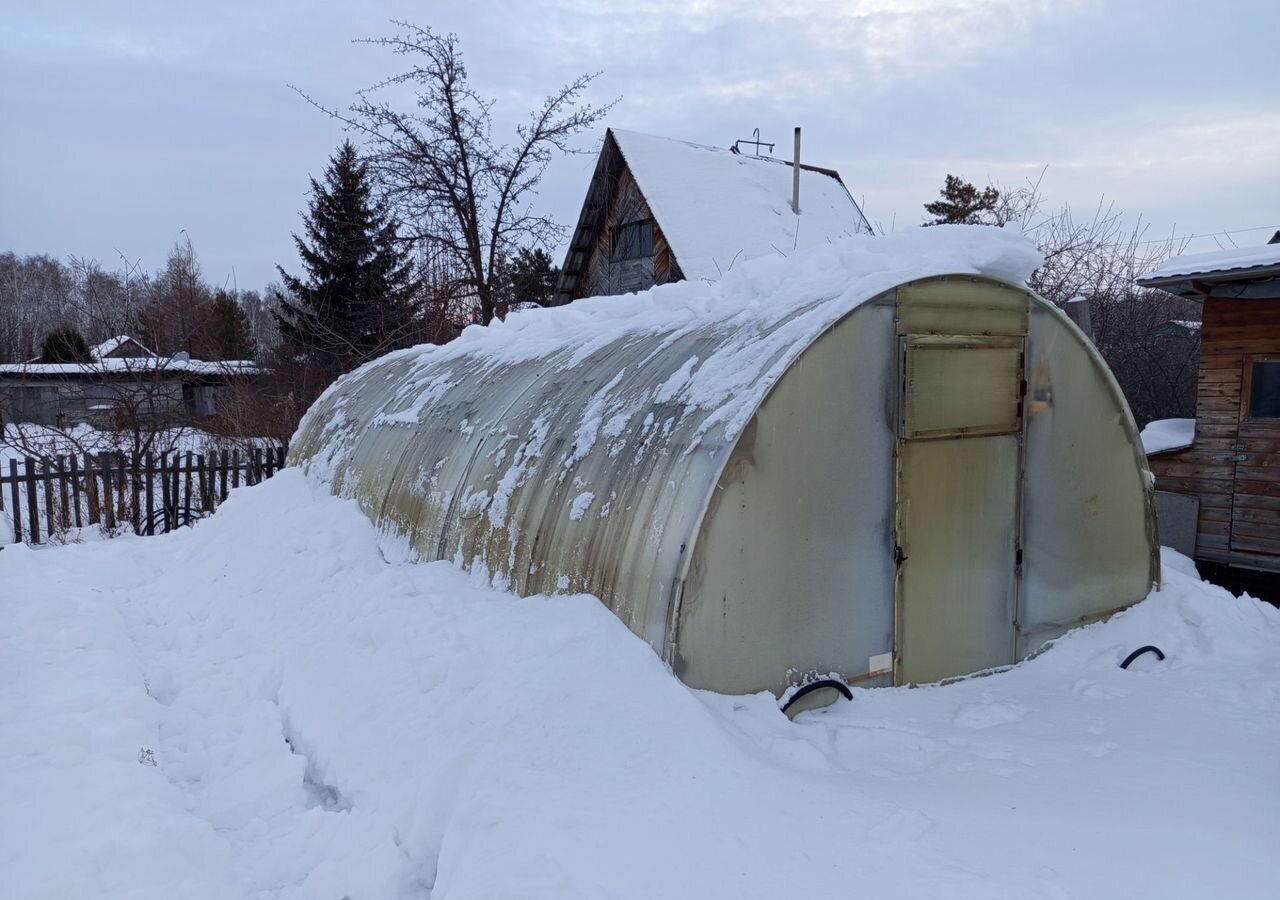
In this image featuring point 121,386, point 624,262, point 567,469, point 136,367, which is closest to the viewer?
point 567,469

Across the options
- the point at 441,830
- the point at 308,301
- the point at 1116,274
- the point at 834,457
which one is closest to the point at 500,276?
the point at 308,301

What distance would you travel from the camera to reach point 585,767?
11.4 feet

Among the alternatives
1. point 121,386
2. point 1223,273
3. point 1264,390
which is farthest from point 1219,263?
point 121,386

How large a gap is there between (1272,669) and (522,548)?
4942 millimetres

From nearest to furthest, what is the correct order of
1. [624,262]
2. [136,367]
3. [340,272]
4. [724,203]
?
[136,367] < [724,203] < [624,262] < [340,272]

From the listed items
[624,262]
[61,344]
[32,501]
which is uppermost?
[624,262]

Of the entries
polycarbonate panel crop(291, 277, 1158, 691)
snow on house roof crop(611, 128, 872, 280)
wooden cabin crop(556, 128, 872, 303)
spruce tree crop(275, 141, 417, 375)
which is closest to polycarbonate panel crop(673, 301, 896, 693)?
polycarbonate panel crop(291, 277, 1158, 691)

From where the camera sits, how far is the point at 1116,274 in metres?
18.0

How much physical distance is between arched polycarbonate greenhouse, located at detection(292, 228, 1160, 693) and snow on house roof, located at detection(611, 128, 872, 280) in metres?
10.9

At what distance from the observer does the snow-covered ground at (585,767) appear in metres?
3.03

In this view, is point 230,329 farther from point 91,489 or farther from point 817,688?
point 817,688

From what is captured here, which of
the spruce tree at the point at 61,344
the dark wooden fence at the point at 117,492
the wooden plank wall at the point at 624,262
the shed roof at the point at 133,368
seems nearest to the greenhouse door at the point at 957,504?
the dark wooden fence at the point at 117,492

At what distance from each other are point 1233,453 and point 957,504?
269 inches

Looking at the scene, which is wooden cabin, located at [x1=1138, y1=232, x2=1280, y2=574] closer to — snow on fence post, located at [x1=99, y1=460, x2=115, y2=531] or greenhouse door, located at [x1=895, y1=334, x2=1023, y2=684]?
greenhouse door, located at [x1=895, y1=334, x2=1023, y2=684]
